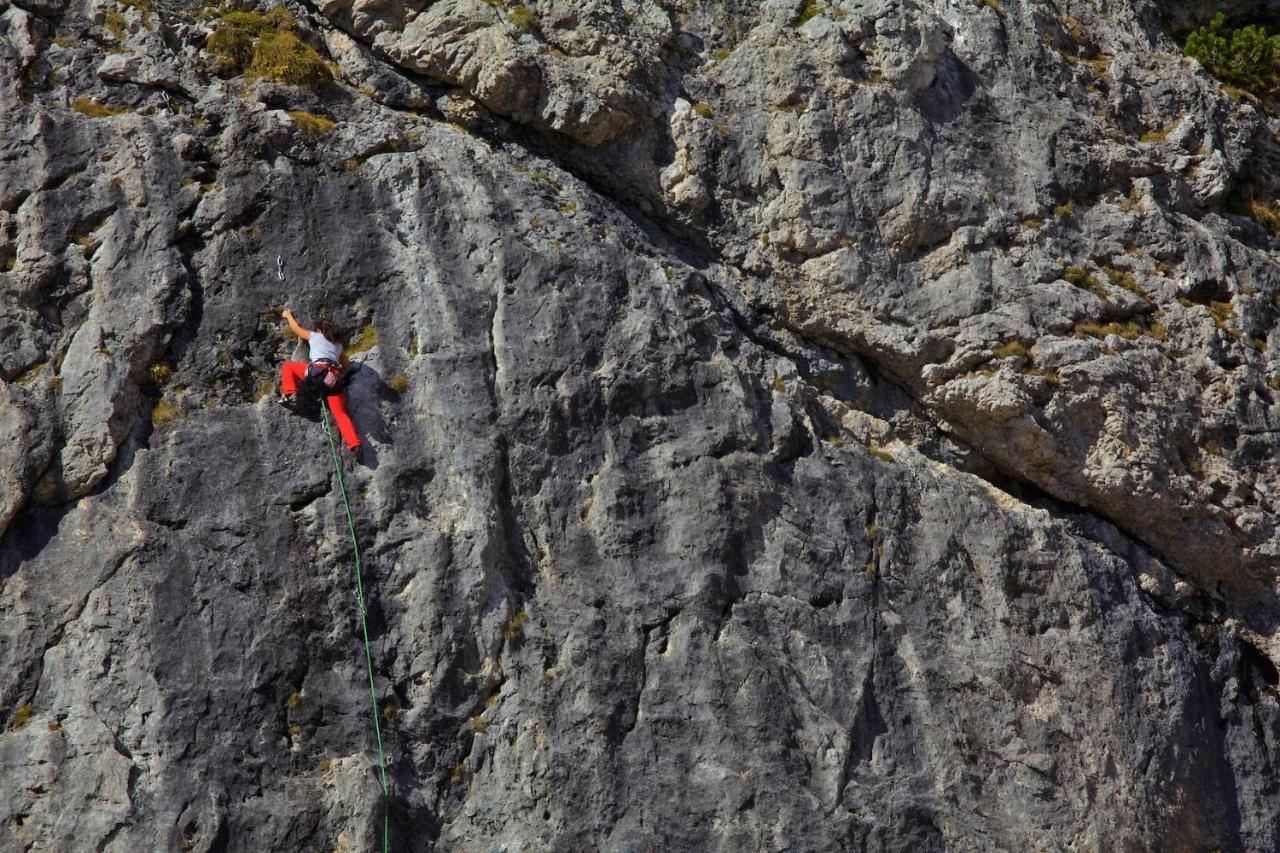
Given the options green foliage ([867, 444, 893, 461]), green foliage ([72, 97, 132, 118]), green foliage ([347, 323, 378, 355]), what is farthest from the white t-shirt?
green foliage ([867, 444, 893, 461])

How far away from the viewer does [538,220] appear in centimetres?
1345

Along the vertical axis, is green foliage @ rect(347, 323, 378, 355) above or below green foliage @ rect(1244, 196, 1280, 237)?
below

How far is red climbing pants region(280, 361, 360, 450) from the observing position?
12.1 metres

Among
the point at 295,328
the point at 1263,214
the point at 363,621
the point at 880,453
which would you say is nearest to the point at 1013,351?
the point at 880,453

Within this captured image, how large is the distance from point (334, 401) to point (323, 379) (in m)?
0.25

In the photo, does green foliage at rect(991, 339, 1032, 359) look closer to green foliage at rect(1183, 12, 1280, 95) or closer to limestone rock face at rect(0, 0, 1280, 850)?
limestone rock face at rect(0, 0, 1280, 850)

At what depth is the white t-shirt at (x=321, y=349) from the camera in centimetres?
1212

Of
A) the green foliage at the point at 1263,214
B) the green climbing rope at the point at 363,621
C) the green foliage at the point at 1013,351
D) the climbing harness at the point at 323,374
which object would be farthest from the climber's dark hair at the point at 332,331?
the green foliage at the point at 1263,214

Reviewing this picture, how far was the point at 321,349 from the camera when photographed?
478 inches

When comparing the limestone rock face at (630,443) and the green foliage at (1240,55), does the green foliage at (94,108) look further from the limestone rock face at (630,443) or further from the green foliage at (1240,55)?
the green foliage at (1240,55)

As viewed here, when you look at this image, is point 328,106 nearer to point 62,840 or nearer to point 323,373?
point 323,373

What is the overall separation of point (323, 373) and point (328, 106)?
364 centimetres

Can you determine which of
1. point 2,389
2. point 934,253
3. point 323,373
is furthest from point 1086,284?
point 2,389

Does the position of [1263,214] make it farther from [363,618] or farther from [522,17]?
[363,618]
